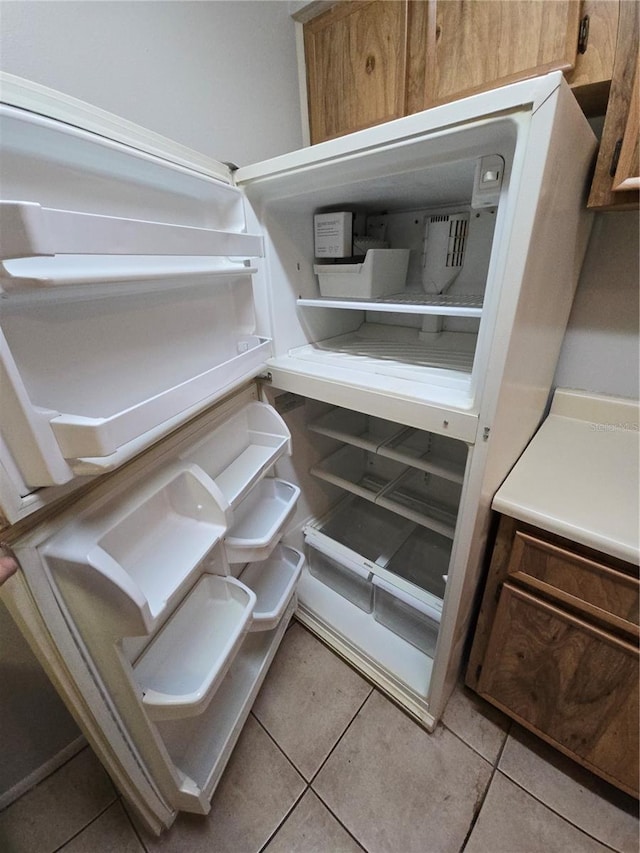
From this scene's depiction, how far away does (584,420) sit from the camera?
117 cm

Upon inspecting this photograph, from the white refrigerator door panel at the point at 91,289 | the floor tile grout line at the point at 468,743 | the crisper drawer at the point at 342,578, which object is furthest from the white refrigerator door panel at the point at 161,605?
the floor tile grout line at the point at 468,743

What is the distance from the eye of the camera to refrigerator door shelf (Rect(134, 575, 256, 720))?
2.31ft

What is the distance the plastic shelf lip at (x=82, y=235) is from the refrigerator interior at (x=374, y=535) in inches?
24.6

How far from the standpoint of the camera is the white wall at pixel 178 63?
68 centimetres

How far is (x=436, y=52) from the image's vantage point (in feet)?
2.75

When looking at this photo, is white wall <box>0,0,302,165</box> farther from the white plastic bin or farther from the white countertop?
the white countertop

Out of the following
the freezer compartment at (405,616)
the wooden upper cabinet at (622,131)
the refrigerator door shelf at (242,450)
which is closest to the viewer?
the wooden upper cabinet at (622,131)

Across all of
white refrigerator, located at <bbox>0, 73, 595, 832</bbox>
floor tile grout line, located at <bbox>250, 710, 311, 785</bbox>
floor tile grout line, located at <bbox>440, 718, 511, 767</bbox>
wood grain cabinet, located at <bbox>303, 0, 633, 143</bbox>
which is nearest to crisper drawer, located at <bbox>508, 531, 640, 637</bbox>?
white refrigerator, located at <bbox>0, 73, 595, 832</bbox>

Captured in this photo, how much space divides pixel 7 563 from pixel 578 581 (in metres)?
1.11

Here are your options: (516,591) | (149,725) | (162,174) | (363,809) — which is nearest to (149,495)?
(149,725)

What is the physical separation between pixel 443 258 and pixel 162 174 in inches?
30.9

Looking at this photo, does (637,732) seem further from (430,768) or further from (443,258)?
(443,258)

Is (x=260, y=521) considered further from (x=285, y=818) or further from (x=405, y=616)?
(x=285, y=818)

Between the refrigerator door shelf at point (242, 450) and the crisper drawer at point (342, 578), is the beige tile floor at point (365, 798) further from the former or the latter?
the refrigerator door shelf at point (242, 450)
